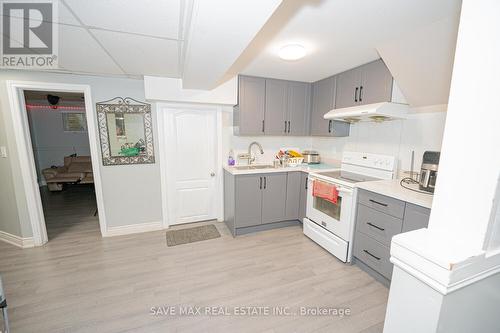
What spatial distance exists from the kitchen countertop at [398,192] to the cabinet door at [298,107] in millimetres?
1451

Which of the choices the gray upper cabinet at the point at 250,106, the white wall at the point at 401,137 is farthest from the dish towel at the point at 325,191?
the gray upper cabinet at the point at 250,106

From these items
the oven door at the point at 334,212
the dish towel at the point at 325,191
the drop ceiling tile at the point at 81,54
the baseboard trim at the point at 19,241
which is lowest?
the baseboard trim at the point at 19,241

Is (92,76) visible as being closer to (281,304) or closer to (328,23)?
(328,23)

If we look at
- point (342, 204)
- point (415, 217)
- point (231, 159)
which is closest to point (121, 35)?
point (231, 159)

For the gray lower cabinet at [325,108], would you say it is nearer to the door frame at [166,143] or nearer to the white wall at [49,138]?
the door frame at [166,143]

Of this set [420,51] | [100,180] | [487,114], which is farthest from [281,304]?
[100,180]

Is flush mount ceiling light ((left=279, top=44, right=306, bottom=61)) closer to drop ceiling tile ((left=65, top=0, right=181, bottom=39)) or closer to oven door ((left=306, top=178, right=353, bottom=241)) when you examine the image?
drop ceiling tile ((left=65, top=0, right=181, bottom=39))

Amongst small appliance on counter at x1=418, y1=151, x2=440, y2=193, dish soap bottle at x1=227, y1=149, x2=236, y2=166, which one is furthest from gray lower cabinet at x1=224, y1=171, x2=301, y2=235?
small appliance on counter at x1=418, y1=151, x2=440, y2=193

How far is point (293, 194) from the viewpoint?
3.04m

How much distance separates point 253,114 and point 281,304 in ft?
7.67

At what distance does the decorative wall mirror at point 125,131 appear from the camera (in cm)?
263

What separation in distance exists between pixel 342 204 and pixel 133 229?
2847 mm

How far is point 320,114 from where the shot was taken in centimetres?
309

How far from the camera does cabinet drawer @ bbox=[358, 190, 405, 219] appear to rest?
68.8 inches
